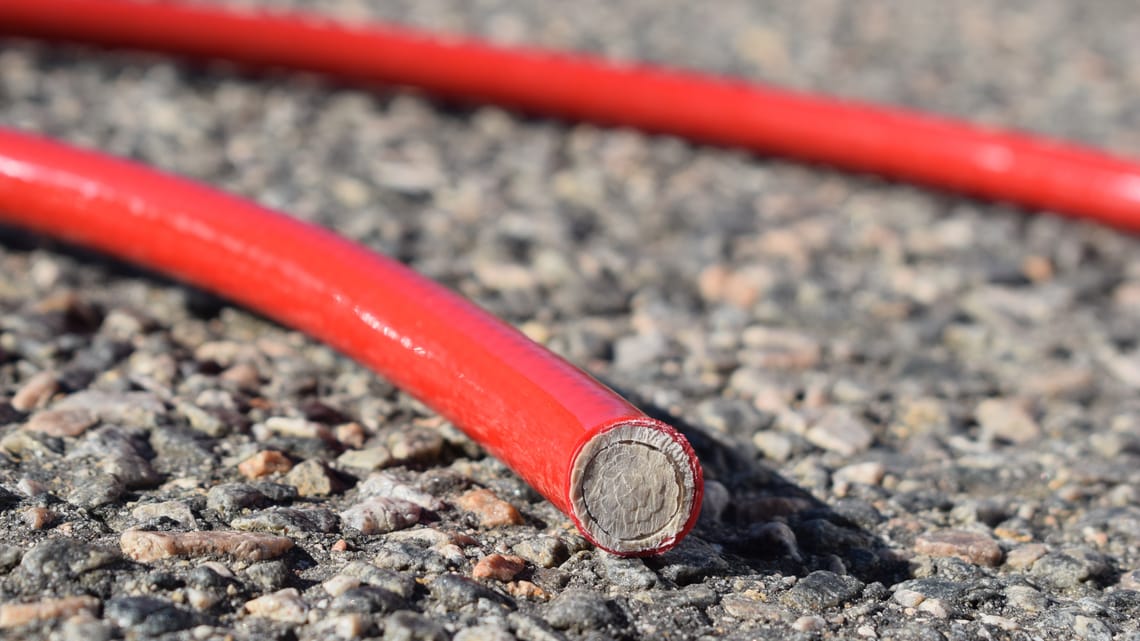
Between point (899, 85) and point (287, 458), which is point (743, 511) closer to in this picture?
point (287, 458)

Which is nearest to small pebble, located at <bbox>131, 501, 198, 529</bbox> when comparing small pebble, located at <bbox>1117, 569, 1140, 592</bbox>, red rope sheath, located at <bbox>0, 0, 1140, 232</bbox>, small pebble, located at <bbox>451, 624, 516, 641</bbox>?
small pebble, located at <bbox>451, 624, 516, 641</bbox>

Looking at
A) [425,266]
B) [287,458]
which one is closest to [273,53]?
[425,266]

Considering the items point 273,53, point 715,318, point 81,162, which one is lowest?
point 715,318

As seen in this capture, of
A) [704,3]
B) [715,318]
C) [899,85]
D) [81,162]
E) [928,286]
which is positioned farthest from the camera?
[704,3]

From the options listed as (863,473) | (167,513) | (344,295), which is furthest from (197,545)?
(863,473)

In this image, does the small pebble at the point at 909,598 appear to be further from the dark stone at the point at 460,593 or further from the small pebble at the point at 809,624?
the dark stone at the point at 460,593

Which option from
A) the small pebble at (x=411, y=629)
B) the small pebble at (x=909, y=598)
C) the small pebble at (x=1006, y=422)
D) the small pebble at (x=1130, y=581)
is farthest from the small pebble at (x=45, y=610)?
the small pebble at (x=1006, y=422)
